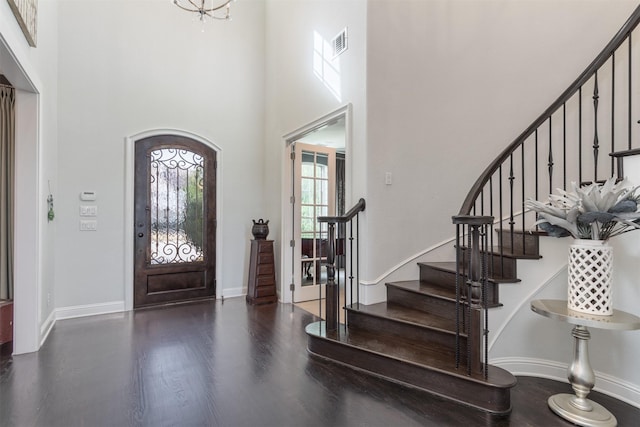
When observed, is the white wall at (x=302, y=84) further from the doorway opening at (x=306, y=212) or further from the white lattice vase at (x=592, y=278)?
the white lattice vase at (x=592, y=278)

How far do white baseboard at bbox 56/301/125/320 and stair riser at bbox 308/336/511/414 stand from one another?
2831mm

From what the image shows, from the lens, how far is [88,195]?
4023 mm

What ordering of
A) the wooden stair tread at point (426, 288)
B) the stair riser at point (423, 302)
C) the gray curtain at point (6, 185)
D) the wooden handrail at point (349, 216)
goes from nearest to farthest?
1. the stair riser at point (423, 302)
2. the wooden stair tread at point (426, 288)
3. the wooden handrail at point (349, 216)
4. the gray curtain at point (6, 185)

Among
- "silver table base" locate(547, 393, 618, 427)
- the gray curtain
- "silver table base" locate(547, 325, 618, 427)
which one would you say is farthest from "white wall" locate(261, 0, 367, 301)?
the gray curtain

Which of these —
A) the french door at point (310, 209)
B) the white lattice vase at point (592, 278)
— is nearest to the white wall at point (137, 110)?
the french door at point (310, 209)

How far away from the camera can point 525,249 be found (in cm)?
267

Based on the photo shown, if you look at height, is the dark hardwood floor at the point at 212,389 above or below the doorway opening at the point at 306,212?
below

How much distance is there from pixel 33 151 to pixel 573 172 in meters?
5.04

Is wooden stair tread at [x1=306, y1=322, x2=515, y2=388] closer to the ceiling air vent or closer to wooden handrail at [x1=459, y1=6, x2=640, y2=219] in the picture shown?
wooden handrail at [x1=459, y1=6, x2=640, y2=219]

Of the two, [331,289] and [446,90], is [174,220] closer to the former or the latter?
[331,289]

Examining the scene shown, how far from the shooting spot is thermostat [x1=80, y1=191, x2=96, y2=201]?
3.99 meters

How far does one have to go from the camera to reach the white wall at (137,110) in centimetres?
395

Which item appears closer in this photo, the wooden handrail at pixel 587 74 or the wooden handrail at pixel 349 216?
the wooden handrail at pixel 587 74

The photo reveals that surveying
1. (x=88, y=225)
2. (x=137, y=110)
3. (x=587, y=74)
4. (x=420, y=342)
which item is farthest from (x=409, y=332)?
(x=137, y=110)
